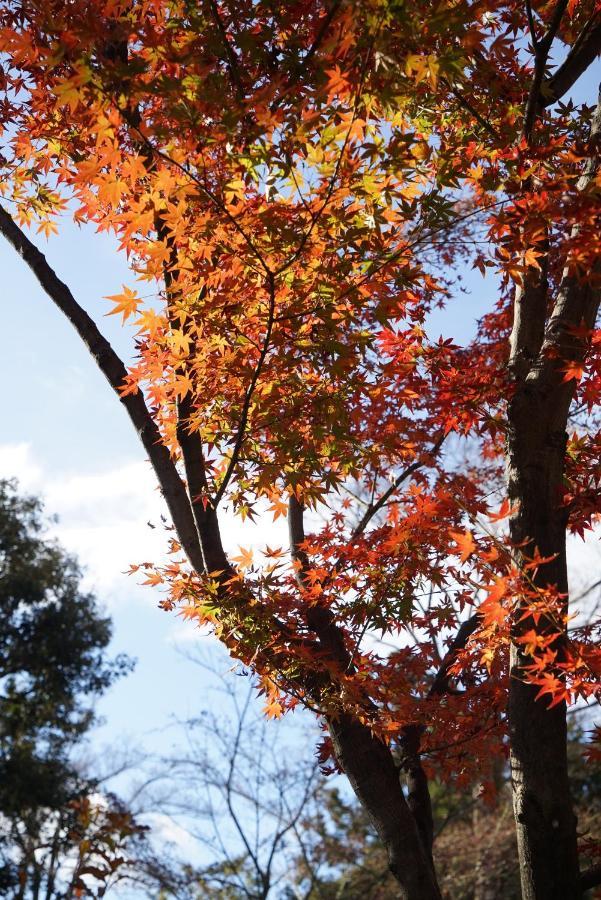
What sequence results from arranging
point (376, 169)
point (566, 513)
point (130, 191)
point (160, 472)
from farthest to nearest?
1. point (160, 472)
2. point (566, 513)
3. point (130, 191)
4. point (376, 169)

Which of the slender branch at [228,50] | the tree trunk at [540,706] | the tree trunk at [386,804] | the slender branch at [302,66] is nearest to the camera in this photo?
the slender branch at [302,66]

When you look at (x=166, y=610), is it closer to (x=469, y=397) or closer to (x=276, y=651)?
(x=276, y=651)

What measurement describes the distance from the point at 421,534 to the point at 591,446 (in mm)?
1058

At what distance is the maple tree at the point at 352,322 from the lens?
3.21m

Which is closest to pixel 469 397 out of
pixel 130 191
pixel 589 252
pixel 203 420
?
pixel 589 252

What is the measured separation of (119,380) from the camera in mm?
4309

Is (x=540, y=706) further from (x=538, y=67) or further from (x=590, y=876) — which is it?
(x=538, y=67)

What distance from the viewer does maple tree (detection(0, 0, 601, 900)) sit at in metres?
3.21

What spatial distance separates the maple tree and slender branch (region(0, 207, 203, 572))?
0.04ft

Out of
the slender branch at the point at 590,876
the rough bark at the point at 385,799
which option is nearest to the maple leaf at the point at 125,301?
the rough bark at the point at 385,799

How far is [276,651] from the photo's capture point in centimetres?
416

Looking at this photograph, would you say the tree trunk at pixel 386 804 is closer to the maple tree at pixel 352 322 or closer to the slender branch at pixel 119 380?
the maple tree at pixel 352 322

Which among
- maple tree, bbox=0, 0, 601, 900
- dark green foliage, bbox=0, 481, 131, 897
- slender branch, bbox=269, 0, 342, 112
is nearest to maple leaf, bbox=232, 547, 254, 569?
maple tree, bbox=0, 0, 601, 900

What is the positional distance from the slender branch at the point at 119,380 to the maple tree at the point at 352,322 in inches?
0.5
